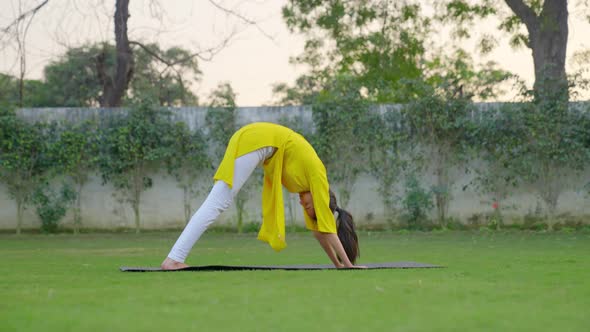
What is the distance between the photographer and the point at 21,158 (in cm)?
1427

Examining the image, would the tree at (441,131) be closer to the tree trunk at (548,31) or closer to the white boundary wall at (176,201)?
the white boundary wall at (176,201)

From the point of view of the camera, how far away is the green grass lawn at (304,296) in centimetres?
367

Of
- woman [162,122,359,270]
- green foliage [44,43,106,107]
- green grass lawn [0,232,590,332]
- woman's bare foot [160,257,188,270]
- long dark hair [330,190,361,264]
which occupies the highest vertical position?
green foliage [44,43,106,107]

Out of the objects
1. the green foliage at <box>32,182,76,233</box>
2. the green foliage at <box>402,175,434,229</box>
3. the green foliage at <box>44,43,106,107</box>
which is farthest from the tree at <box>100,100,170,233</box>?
the green foliage at <box>44,43,106,107</box>

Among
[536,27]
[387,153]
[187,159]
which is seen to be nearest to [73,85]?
→ [187,159]

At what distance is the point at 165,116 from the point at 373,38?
4474mm

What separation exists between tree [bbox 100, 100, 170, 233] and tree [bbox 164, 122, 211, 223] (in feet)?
0.58

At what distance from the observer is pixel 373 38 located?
16.7 m

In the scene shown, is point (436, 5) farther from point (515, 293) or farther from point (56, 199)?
point (515, 293)

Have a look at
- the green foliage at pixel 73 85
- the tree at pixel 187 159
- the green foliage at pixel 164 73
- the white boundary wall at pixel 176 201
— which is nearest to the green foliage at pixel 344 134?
the white boundary wall at pixel 176 201

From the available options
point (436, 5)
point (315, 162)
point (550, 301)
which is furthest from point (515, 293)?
point (436, 5)

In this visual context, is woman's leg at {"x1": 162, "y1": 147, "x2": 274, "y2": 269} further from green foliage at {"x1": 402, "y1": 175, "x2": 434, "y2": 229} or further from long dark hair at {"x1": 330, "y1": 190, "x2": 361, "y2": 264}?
green foliage at {"x1": 402, "y1": 175, "x2": 434, "y2": 229}

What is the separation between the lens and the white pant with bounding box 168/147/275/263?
6344 mm

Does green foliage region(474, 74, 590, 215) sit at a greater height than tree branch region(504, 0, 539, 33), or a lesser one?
lesser
